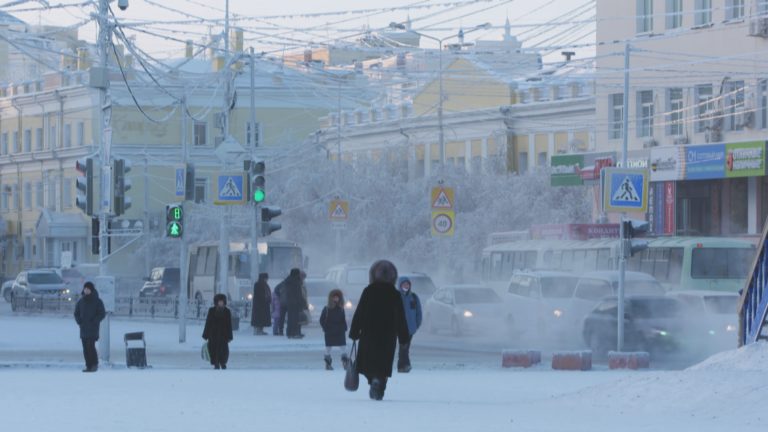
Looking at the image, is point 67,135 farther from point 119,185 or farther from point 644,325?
point 119,185

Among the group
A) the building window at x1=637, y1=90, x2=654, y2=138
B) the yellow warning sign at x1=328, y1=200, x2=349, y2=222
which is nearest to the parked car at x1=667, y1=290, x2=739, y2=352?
the yellow warning sign at x1=328, y1=200, x2=349, y2=222

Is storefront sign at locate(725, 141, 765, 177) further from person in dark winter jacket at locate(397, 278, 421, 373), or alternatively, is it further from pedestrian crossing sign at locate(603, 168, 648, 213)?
person in dark winter jacket at locate(397, 278, 421, 373)

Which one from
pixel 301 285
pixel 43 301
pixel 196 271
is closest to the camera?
pixel 301 285

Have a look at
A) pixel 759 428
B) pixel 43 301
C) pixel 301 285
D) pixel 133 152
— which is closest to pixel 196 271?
pixel 43 301

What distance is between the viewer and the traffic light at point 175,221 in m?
36.2

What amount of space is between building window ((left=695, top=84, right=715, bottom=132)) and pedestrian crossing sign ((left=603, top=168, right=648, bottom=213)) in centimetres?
2615

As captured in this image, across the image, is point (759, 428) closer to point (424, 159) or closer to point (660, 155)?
point (660, 155)

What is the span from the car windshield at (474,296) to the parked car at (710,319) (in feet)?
25.2

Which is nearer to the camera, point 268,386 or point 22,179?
point 268,386

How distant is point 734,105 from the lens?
54.8 metres

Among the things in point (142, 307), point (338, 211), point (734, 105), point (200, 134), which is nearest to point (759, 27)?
point (734, 105)

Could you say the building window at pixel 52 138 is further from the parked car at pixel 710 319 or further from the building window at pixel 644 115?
the parked car at pixel 710 319

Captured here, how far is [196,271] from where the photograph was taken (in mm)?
65938

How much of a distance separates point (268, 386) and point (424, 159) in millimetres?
63741
